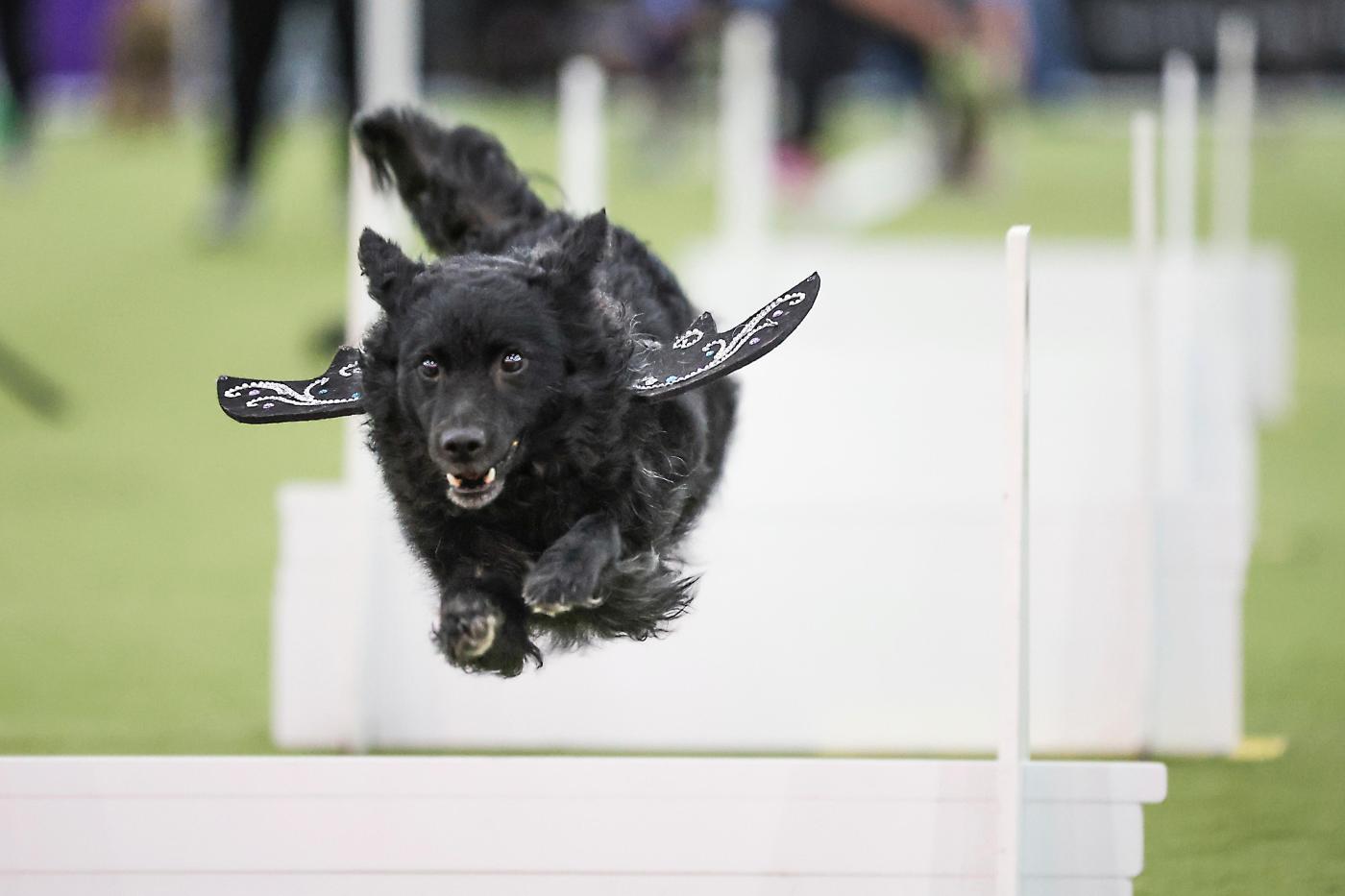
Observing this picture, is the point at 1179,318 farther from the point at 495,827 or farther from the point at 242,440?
the point at 242,440

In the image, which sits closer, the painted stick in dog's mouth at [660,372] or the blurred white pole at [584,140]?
the painted stick in dog's mouth at [660,372]

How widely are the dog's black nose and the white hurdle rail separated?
0.58 m

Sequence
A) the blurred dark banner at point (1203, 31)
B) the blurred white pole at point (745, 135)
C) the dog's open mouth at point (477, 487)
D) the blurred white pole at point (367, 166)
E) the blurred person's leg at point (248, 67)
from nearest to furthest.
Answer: the dog's open mouth at point (477, 487)
the blurred white pole at point (367, 166)
the blurred white pole at point (745, 135)
the blurred person's leg at point (248, 67)
the blurred dark banner at point (1203, 31)

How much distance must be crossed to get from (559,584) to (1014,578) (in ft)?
2.14

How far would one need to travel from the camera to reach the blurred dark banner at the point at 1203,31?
14.7 m

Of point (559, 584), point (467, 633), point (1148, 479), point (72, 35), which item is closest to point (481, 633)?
point (467, 633)

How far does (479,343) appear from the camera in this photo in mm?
2777

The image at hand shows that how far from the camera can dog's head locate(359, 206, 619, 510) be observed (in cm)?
273

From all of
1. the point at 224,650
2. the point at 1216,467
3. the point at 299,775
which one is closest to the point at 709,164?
the point at 1216,467

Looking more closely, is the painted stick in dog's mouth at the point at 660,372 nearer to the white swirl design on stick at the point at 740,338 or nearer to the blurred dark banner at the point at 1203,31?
the white swirl design on stick at the point at 740,338

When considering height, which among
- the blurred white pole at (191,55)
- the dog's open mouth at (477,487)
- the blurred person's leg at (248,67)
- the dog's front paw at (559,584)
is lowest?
the dog's front paw at (559,584)

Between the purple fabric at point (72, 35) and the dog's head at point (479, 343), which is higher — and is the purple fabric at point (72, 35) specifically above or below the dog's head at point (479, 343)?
above

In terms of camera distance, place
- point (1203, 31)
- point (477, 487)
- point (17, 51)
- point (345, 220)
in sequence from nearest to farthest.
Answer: point (477, 487), point (345, 220), point (17, 51), point (1203, 31)

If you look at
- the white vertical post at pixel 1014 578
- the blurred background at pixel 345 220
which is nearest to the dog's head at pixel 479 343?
the white vertical post at pixel 1014 578
